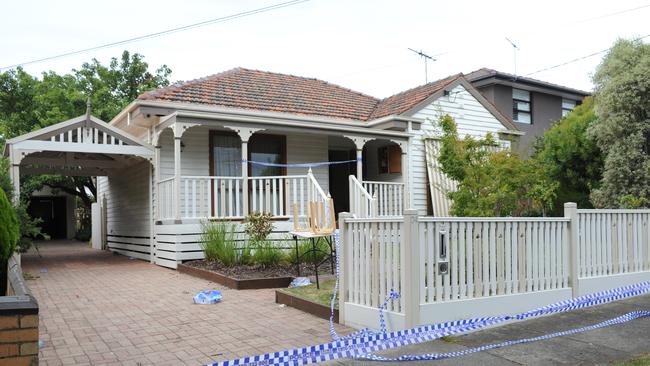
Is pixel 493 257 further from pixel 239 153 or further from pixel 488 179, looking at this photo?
pixel 239 153

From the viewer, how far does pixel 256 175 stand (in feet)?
46.7

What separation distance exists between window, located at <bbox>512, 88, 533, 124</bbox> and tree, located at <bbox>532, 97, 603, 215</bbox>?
7.95 m

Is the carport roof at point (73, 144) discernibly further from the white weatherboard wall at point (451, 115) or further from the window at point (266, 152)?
the white weatherboard wall at point (451, 115)

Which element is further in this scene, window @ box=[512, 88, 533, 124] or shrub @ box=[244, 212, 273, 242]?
window @ box=[512, 88, 533, 124]

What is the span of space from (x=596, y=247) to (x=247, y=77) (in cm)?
1144

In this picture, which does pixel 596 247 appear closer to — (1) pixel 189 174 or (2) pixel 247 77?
(1) pixel 189 174

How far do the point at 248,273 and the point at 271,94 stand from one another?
705 centimetres

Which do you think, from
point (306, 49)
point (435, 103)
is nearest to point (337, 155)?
point (435, 103)

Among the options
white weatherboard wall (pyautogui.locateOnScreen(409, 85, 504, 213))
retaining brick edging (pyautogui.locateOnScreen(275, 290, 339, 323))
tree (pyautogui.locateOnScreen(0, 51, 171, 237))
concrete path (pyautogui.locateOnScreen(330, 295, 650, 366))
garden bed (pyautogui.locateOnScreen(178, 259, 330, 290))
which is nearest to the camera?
concrete path (pyautogui.locateOnScreen(330, 295, 650, 366))

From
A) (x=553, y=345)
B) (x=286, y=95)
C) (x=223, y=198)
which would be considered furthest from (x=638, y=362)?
(x=286, y=95)

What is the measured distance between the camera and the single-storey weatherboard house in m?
11.9

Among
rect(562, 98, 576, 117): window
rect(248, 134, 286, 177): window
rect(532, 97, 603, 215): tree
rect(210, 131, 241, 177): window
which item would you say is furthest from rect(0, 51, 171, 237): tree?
rect(562, 98, 576, 117): window

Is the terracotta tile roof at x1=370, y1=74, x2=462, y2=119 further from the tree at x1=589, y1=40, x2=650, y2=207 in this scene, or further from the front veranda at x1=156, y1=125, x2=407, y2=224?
the tree at x1=589, y1=40, x2=650, y2=207

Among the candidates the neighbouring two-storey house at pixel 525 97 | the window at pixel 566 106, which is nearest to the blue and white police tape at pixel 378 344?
the neighbouring two-storey house at pixel 525 97
